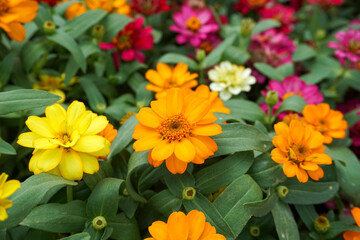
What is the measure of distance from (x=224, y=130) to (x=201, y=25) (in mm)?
761

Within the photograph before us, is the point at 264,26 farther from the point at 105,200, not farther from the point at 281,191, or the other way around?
the point at 105,200

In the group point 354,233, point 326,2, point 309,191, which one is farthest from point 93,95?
point 326,2

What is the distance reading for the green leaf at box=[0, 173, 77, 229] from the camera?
764 mm

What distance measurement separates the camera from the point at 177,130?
2.84ft

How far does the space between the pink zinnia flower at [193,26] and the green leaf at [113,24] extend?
243mm

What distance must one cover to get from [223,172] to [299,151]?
199 mm

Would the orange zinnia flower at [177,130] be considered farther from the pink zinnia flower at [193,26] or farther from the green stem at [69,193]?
the pink zinnia flower at [193,26]

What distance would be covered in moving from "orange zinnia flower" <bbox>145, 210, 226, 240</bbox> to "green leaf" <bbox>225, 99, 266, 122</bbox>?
46cm

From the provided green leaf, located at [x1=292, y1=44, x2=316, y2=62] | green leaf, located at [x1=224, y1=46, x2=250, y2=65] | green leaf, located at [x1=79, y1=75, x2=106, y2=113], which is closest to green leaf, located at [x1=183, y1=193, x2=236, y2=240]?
green leaf, located at [x1=79, y1=75, x2=106, y2=113]

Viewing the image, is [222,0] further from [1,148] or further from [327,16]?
[1,148]

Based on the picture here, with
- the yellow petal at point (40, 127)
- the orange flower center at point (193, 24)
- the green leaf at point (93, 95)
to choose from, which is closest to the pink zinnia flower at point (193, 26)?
the orange flower center at point (193, 24)

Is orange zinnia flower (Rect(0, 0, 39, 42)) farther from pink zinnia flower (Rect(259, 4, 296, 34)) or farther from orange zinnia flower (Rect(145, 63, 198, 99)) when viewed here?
pink zinnia flower (Rect(259, 4, 296, 34))

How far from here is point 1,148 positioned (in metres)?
0.83

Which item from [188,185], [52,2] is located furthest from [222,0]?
[188,185]
